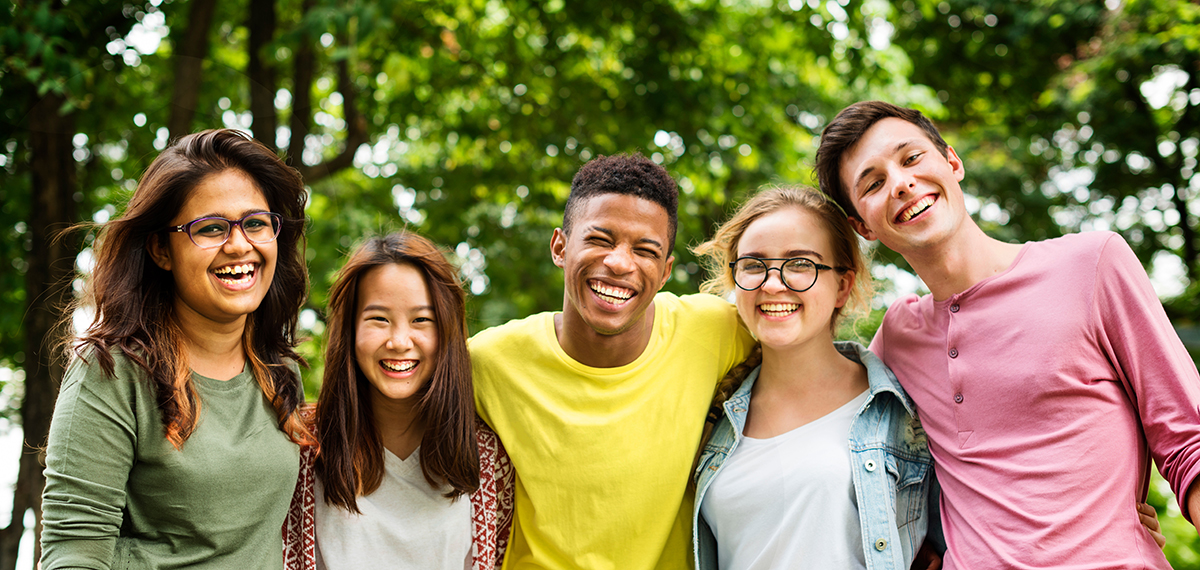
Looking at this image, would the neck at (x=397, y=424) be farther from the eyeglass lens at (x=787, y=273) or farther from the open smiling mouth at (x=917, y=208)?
the open smiling mouth at (x=917, y=208)

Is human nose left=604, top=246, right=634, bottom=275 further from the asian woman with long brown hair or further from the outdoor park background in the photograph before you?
the outdoor park background

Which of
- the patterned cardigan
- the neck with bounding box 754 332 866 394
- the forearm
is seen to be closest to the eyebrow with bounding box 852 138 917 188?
the neck with bounding box 754 332 866 394

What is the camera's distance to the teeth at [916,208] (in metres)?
2.68

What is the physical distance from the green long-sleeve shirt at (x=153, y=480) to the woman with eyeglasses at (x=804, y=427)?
1465 millimetres

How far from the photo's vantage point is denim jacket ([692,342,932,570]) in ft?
8.63

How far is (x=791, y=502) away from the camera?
266 cm

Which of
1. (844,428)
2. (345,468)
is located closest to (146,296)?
(345,468)

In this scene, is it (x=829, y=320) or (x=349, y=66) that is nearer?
(x=829, y=320)

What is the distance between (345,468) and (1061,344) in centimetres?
227

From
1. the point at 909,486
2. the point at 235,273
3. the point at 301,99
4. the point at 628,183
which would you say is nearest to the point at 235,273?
the point at 235,273

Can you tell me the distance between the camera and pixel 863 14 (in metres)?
6.03

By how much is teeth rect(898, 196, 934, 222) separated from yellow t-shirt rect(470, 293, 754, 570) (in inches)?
36.0

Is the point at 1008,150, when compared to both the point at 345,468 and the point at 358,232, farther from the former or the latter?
the point at 345,468

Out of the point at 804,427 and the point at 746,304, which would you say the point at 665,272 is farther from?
the point at 804,427
